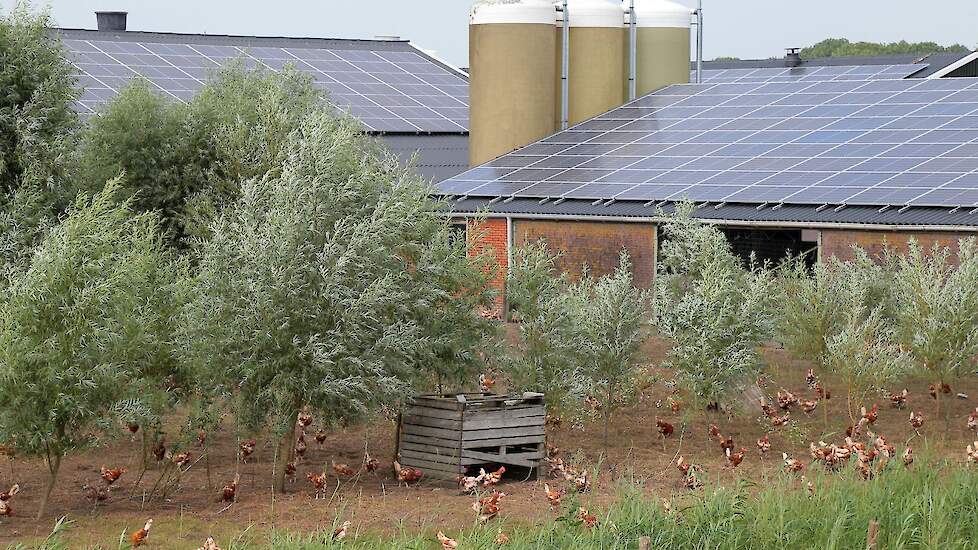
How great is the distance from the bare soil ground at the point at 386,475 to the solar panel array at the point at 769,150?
7.17 meters

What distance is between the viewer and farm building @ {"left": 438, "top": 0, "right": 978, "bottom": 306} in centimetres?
3088

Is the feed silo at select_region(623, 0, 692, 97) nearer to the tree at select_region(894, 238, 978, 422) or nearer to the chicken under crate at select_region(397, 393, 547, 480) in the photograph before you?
the tree at select_region(894, 238, 978, 422)

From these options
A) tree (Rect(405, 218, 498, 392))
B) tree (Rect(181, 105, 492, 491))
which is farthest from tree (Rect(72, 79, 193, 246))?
tree (Rect(181, 105, 492, 491))

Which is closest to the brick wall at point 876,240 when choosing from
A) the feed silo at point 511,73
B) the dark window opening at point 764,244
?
the dark window opening at point 764,244

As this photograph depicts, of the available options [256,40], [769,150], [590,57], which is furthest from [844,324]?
[256,40]

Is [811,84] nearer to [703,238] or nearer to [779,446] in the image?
[703,238]

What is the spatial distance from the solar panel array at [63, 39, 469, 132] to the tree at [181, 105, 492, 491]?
2515 centimetres

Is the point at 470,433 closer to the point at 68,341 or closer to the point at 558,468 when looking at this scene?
the point at 558,468

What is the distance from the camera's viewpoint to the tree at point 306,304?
17.0m

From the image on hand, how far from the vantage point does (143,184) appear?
26.3 meters

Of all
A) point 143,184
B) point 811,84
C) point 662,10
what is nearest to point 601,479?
point 143,184

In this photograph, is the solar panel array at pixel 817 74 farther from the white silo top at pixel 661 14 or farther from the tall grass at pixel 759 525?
the tall grass at pixel 759 525

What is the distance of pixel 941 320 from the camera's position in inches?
847

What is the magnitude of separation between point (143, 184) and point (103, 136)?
112 cm
